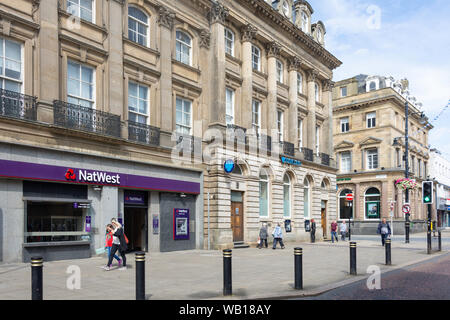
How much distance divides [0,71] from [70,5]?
14.3 feet

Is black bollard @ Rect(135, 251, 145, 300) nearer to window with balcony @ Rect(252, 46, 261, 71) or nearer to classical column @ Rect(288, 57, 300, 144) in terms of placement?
window with balcony @ Rect(252, 46, 261, 71)

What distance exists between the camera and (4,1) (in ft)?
49.2

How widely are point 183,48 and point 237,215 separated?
9840 mm

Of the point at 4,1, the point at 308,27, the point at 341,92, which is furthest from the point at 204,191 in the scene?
the point at 341,92

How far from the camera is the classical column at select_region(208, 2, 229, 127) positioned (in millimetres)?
23609

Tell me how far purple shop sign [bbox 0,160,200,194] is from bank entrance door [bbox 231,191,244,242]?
3.50 meters

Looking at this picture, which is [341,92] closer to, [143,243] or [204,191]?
[204,191]

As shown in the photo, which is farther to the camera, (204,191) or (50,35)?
(204,191)

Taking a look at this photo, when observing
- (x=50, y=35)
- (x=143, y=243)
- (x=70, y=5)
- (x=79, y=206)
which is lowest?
(x=143, y=243)

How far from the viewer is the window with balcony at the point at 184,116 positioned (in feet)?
73.3

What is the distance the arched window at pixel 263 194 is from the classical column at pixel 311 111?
7.00m

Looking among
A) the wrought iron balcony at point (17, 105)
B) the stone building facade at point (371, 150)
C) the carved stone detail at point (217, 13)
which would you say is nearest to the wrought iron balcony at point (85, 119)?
the wrought iron balcony at point (17, 105)

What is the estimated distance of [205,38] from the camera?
945 inches
